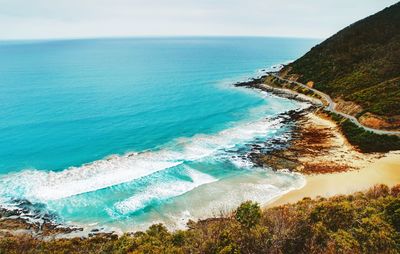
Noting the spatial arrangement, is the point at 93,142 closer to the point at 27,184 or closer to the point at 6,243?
the point at 27,184

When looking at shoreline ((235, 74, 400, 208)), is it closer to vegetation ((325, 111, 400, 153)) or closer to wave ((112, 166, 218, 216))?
vegetation ((325, 111, 400, 153))

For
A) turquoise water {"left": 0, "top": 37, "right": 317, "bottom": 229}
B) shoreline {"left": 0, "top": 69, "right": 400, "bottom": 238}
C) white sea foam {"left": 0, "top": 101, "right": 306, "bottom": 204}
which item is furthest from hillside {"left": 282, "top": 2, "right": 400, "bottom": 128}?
white sea foam {"left": 0, "top": 101, "right": 306, "bottom": 204}

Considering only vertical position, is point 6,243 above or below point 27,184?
above

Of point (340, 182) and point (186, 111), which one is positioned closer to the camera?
point (340, 182)

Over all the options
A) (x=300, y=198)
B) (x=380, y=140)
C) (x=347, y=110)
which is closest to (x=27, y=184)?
(x=300, y=198)

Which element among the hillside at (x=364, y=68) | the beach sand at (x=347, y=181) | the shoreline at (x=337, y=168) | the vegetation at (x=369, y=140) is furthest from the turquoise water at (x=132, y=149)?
the hillside at (x=364, y=68)

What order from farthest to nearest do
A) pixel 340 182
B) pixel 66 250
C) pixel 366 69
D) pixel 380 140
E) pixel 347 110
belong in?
pixel 366 69
pixel 347 110
pixel 380 140
pixel 340 182
pixel 66 250
